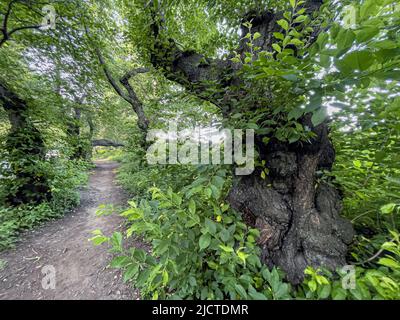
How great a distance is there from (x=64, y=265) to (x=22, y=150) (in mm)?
2680

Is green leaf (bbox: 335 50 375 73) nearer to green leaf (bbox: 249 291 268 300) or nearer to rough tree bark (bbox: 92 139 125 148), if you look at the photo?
green leaf (bbox: 249 291 268 300)

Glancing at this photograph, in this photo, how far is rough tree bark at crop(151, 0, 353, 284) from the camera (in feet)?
3.51

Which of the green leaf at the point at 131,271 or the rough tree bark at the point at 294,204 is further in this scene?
the rough tree bark at the point at 294,204

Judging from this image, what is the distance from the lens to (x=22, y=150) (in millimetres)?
3311

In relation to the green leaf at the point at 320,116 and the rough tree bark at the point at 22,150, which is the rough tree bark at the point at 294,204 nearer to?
the green leaf at the point at 320,116

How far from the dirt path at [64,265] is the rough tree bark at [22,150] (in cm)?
89

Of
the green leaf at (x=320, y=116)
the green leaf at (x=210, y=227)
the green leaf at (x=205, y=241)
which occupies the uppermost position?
the green leaf at (x=320, y=116)

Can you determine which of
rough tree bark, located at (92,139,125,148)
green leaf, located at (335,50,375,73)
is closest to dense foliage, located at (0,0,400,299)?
green leaf, located at (335,50,375,73)

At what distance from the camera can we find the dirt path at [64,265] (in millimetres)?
1895

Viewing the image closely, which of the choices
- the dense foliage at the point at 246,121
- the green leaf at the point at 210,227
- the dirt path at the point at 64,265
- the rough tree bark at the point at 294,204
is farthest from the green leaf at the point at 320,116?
the dirt path at the point at 64,265

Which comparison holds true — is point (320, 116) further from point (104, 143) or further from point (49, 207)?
point (104, 143)

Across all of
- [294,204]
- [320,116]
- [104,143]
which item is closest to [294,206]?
[294,204]
